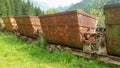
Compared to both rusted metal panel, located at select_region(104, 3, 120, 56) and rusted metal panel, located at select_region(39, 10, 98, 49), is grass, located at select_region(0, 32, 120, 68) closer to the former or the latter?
rusted metal panel, located at select_region(104, 3, 120, 56)

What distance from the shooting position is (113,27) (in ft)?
23.7

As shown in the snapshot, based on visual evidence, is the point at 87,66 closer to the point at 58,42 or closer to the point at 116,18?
the point at 116,18

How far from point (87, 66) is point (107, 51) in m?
0.84

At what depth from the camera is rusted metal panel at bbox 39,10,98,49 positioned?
8.94 meters

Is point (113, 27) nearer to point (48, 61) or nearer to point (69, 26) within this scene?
point (69, 26)

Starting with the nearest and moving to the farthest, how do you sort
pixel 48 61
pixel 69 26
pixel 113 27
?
pixel 113 27 < pixel 48 61 < pixel 69 26

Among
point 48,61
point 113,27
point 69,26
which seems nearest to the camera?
point 113,27

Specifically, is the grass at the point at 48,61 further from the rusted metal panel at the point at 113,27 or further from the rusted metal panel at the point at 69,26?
the rusted metal panel at the point at 69,26

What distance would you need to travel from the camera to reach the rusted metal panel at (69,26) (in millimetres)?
8938

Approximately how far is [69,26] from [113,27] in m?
2.57

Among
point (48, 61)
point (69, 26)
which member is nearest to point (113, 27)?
point (69, 26)

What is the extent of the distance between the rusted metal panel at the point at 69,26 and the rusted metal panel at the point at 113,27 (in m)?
1.66

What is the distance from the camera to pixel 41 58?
952cm

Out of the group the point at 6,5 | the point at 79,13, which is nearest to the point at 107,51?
the point at 79,13
